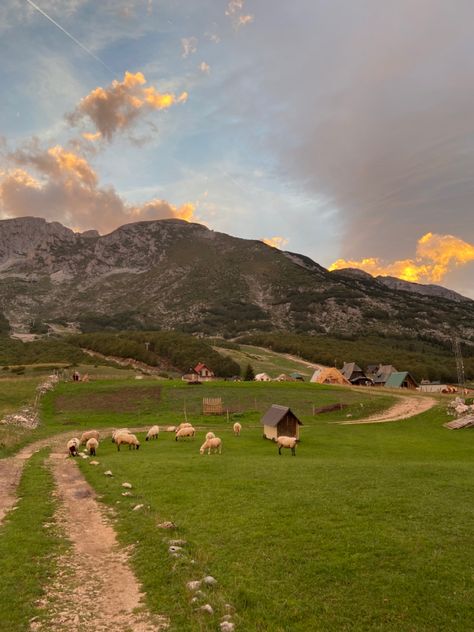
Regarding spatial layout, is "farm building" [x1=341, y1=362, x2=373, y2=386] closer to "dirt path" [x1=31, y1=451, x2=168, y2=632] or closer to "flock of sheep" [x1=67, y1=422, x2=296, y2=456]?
"flock of sheep" [x1=67, y1=422, x2=296, y2=456]

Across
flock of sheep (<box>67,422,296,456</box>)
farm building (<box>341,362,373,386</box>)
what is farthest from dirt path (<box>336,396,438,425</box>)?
farm building (<box>341,362,373,386</box>)

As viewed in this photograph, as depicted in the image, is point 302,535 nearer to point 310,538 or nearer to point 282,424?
point 310,538

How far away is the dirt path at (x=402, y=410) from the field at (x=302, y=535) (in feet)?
80.5

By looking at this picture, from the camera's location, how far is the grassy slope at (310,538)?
1095cm

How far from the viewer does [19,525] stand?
18.0m

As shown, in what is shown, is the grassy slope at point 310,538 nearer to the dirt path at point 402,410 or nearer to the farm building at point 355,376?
the dirt path at point 402,410

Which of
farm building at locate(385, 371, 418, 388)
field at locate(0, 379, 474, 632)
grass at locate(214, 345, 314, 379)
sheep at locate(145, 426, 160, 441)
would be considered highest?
grass at locate(214, 345, 314, 379)

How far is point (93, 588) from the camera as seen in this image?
12539mm

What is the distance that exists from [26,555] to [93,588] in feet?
12.3

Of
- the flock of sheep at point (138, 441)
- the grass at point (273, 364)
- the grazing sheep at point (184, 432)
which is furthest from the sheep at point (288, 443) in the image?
the grass at point (273, 364)

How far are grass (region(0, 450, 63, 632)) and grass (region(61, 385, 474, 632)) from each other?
111 inches

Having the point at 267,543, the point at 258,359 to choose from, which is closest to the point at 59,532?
the point at 267,543

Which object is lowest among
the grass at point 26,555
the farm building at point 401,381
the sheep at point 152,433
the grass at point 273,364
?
the sheep at point 152,433

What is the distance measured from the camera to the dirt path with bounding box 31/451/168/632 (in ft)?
34.7
